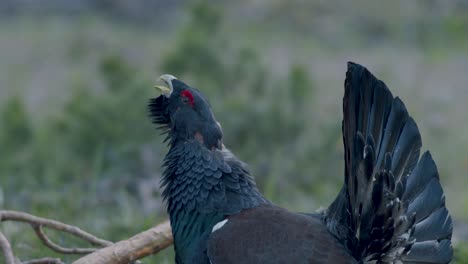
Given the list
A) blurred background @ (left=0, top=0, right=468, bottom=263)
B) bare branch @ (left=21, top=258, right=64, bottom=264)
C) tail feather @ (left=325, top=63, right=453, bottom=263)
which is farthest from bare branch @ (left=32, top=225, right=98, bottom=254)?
tail feather @ (left=325, top=63, right=453, bottom=263)

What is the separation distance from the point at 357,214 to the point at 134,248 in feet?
4.33

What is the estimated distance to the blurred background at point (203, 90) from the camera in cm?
932

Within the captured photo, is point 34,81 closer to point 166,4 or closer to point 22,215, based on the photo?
point 166,4

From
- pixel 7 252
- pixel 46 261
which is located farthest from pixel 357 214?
pixel 46 261

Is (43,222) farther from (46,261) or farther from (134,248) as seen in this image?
(134,248)

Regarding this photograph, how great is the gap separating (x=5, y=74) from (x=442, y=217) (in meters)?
11.6

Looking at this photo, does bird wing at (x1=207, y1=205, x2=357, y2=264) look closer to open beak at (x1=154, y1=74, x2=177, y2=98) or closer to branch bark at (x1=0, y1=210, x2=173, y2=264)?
branch bark at (x1=0, y1=210, x2=173, y2=264)

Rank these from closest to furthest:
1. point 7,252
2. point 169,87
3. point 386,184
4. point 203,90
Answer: point 386,184, point 7,252, point 169,87, point 203,90

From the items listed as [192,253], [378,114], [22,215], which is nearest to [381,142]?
[378,114]

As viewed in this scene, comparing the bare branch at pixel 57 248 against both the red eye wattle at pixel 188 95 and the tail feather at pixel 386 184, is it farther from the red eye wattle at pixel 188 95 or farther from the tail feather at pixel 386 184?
the tail feather at pixel 386 184

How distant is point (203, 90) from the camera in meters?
11.3

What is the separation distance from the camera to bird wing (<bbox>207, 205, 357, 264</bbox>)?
5.13 meters

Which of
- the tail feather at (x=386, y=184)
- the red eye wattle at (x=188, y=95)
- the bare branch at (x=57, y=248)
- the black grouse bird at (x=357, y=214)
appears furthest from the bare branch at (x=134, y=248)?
the tail feather at (x=386, y=184)

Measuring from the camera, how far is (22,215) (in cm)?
593
